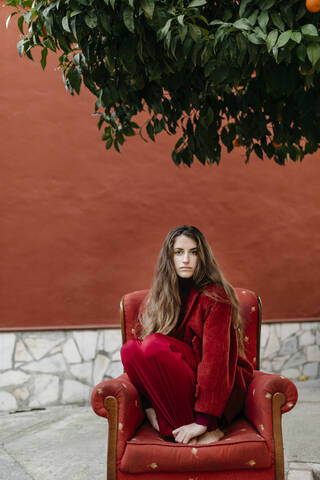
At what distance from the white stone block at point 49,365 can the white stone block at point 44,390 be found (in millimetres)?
58

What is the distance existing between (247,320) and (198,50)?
56.6 inches

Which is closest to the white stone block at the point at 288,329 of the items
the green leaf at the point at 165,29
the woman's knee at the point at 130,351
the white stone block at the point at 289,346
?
the white stone block at the point at 289,346

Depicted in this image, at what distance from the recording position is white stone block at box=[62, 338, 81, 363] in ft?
12.6

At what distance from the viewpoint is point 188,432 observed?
181 cm

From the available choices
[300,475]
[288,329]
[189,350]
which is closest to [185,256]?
[189,350]

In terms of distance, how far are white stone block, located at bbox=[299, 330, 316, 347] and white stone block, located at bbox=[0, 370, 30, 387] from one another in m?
2.51

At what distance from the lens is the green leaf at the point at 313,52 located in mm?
1331

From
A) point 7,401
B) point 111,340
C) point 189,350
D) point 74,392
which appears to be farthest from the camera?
point 111,340

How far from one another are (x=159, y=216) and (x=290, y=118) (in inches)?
86.7

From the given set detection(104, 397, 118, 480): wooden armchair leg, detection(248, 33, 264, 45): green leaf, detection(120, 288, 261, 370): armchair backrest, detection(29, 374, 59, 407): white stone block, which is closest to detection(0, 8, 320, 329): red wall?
detection(29, 374, 59, 407): white stone block

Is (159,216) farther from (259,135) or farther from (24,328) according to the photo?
(259,135)

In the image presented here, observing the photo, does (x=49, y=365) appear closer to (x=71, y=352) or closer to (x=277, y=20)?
(x=71, y=352)

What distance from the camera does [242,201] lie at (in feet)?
14.2

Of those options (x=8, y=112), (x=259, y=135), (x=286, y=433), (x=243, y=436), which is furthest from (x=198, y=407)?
(x=8, y=112)
